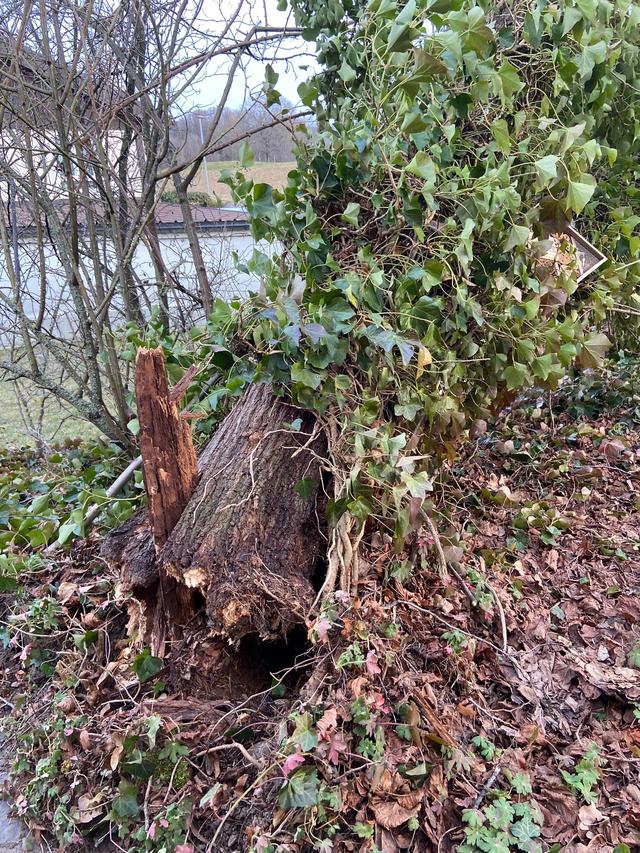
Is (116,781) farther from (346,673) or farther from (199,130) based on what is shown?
(199,130)

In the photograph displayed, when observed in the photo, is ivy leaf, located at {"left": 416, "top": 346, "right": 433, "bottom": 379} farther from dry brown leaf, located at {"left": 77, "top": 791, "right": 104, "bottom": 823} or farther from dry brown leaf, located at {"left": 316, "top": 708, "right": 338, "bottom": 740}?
dry brown leaf, located at {"left": 77, "top": 791, "right": 104, "bottom": 823}

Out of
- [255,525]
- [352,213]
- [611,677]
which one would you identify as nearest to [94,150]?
[352,213]

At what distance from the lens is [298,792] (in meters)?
1.45

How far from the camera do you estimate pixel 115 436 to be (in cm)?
344

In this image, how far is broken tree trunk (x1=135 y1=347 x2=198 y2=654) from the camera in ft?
5.71

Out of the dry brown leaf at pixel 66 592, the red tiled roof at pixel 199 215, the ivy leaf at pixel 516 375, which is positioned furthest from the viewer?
the red tiled roof at pixel 199 215

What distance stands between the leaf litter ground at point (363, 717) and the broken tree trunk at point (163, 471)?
13 cm

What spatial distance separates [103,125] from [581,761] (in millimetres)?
3682

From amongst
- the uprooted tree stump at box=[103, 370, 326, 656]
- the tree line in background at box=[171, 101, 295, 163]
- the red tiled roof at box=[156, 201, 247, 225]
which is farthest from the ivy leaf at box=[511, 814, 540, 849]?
the red tiled roof at box=[156, 201, 247, 225]

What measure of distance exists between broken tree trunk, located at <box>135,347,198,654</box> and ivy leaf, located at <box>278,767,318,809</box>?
0.62 metres

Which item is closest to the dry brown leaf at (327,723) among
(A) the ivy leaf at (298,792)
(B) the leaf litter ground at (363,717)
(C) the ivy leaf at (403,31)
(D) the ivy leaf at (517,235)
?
(B) the leaf litter ground at (363,717)

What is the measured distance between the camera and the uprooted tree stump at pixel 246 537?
176 centimetres

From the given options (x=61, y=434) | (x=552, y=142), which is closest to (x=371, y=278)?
(x=552, y=142)

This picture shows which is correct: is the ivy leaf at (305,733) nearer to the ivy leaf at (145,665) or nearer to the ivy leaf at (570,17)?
the ivy leaf at (145,665)
